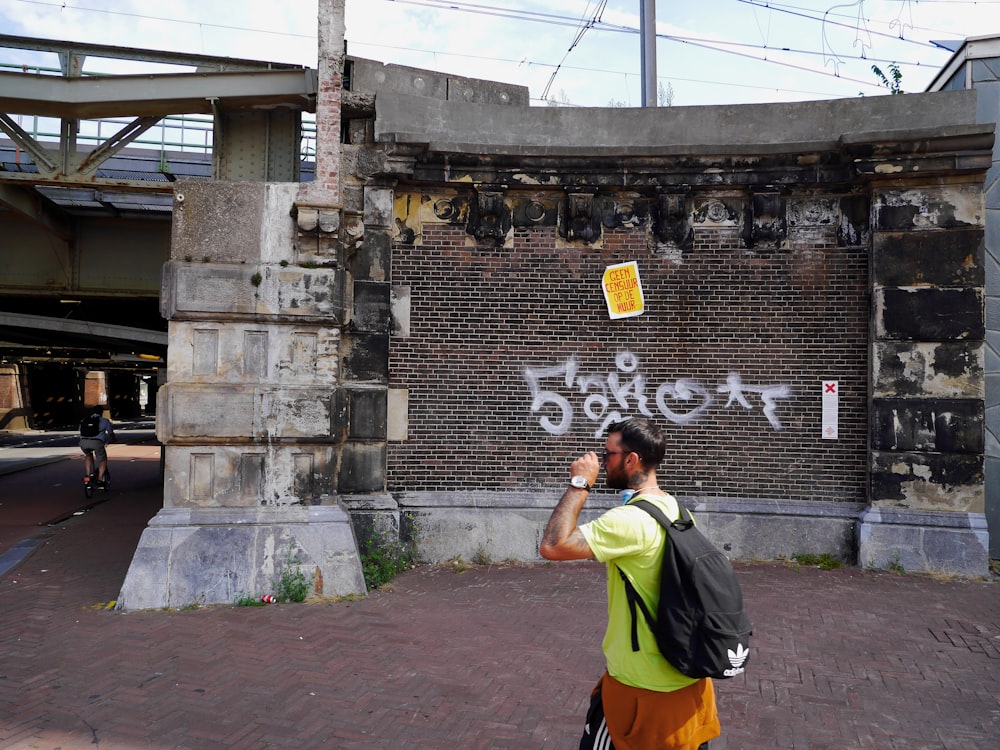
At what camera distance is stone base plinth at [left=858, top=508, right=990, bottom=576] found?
315 inches

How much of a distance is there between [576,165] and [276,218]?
3425mm

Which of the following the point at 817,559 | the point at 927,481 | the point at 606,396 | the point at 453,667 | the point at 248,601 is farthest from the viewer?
the point at 606,396

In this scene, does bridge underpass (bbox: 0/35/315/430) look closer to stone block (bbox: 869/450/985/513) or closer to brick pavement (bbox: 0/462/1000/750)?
brick pavement (bbox: 0/462/1000/750)

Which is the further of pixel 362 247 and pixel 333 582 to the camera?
pixel 362 247

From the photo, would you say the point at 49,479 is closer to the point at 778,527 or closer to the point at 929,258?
the point at 778,527

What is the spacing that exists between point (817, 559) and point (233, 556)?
6.26 meters

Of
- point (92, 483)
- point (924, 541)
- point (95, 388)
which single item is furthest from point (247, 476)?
point (95, 388)

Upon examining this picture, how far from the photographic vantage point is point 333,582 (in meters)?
7.27

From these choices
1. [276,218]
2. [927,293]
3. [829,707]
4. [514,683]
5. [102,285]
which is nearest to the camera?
[829,707]

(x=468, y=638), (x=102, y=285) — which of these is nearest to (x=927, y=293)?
(x=468, y=638)

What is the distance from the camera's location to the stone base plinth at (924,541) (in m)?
8.00

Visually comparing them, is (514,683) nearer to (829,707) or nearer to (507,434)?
(829,707)

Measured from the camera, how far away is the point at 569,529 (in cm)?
288

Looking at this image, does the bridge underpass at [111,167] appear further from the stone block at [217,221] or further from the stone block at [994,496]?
the stone block at [994,496]
